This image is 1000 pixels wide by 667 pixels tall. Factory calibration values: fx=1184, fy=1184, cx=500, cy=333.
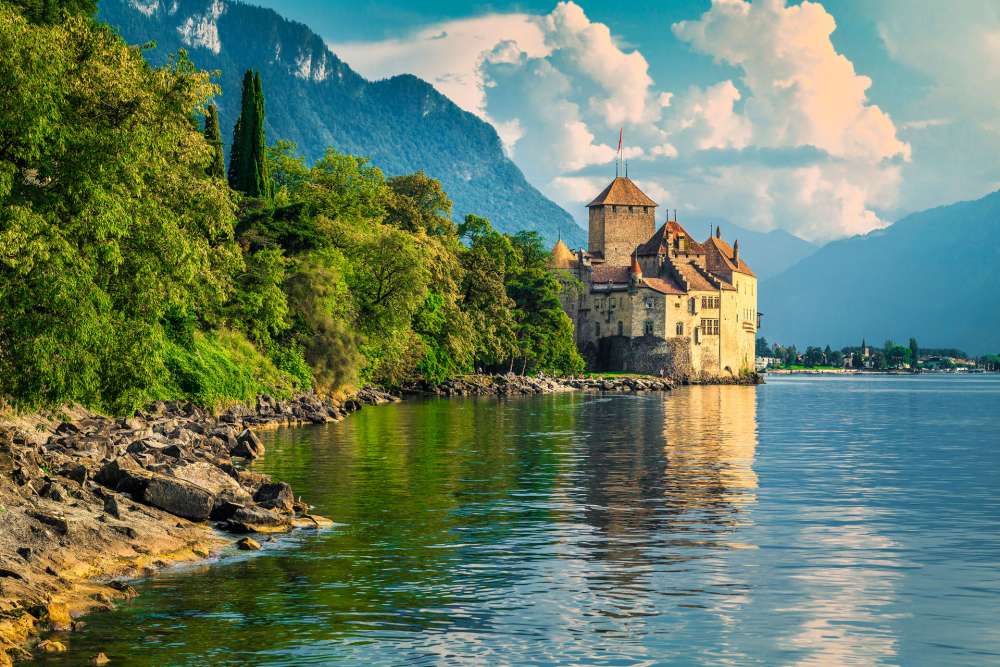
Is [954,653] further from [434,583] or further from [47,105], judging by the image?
[47,105]

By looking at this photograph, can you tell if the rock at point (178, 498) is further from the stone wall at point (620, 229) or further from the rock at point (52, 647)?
the stone wall at point (620, 229)

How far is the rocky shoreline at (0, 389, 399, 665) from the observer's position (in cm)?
1711

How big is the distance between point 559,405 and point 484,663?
69.1 meters

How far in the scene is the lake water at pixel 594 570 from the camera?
52.6 feet

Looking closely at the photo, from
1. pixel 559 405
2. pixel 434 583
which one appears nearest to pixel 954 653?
pixel 434 583

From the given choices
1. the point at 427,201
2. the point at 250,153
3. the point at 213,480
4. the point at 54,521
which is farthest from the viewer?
the point at 427,201

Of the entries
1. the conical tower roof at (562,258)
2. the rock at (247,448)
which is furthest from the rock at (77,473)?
the conical tower roof at (562,258)

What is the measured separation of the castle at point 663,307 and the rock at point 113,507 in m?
129

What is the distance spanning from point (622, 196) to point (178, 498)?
156182 millimetres

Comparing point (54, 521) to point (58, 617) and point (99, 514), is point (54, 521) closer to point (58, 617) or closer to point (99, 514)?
point (99, 514)

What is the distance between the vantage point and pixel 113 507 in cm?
2183

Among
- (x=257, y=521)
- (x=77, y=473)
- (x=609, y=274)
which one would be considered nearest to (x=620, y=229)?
(x=609, y=274)

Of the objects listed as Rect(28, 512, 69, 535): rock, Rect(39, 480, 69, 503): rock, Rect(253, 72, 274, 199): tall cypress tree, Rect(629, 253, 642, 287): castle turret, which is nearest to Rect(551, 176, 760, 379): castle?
Rect(629, 253, 642, 287): castle turret

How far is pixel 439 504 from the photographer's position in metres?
29.4
